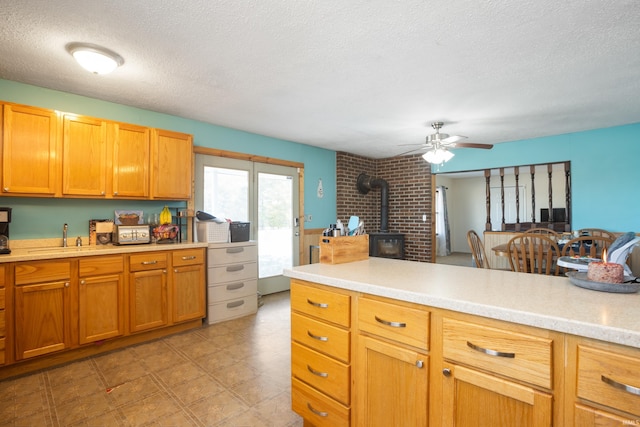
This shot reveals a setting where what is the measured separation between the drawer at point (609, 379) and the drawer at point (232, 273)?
3251 millimetres

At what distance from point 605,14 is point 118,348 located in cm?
441

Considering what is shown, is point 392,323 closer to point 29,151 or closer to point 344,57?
point 344,57

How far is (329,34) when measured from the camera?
2.01 metres

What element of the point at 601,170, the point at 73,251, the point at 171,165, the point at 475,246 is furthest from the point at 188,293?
the point at 601,170

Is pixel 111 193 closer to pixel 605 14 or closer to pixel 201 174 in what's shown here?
pixel 201 174

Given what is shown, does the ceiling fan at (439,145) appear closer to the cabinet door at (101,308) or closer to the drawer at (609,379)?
the drawer at (609,379)

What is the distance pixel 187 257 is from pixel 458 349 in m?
2.85

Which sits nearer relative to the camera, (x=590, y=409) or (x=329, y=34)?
(x=590, y=409)

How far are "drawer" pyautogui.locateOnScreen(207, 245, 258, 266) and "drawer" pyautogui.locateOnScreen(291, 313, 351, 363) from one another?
1994mm

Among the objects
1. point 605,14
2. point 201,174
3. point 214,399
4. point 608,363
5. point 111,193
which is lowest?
point 214,399

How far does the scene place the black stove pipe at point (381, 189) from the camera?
6.17 meters

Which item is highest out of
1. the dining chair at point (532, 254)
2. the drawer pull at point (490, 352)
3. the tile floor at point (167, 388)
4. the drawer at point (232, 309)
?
the dining chair at point (532, 254)

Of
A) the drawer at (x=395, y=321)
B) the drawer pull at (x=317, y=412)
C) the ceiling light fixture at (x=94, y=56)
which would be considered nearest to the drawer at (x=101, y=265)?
the ceiling light fixture at (x=94, y=56)

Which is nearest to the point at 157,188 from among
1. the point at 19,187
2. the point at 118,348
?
the point at 19,187
